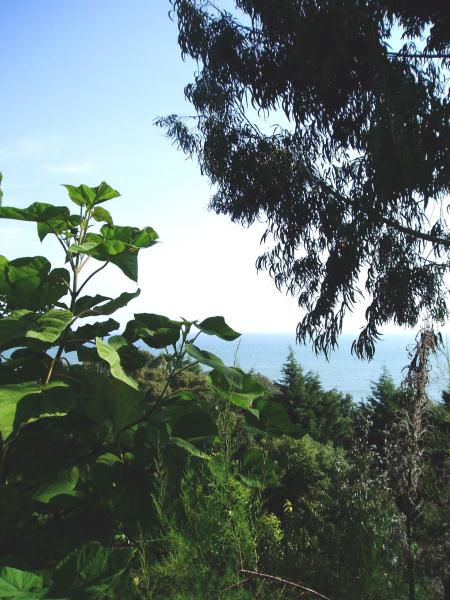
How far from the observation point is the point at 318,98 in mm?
8336

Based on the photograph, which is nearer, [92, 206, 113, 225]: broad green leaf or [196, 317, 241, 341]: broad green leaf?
[196, 317, 241, 341]: broad green leaf

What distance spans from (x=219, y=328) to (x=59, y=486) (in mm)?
506

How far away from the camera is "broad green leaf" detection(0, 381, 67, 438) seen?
3.51 feet

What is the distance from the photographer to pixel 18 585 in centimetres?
97

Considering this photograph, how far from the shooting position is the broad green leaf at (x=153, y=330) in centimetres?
130

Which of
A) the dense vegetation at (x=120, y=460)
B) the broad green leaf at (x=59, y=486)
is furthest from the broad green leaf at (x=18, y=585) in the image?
the broad green leaf at (x=59, y=486)

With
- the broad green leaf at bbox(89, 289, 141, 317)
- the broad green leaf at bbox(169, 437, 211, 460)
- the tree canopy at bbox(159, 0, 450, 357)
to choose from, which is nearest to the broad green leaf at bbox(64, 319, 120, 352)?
the broad green leaf at bbox(89, 289, 141, 317)

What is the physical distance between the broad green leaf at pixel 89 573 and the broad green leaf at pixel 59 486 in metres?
0.15

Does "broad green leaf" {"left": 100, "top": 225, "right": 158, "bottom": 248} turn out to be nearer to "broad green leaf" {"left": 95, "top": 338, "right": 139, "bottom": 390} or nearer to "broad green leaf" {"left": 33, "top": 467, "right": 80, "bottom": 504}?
"broad green leaf" {"left": 95, "top": 338, "right": 139, "bottom": 390}

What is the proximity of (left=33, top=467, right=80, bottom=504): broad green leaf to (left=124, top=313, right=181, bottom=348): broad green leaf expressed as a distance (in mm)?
337

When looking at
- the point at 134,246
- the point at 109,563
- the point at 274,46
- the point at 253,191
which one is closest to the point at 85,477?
the point at 109,563

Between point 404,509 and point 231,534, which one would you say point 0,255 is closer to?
point 231,534

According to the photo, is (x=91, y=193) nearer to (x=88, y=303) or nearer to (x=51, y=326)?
(x=88, y=303)

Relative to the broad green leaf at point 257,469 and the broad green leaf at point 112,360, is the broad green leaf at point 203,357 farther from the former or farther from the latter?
the broad green leaf at point 257,469
